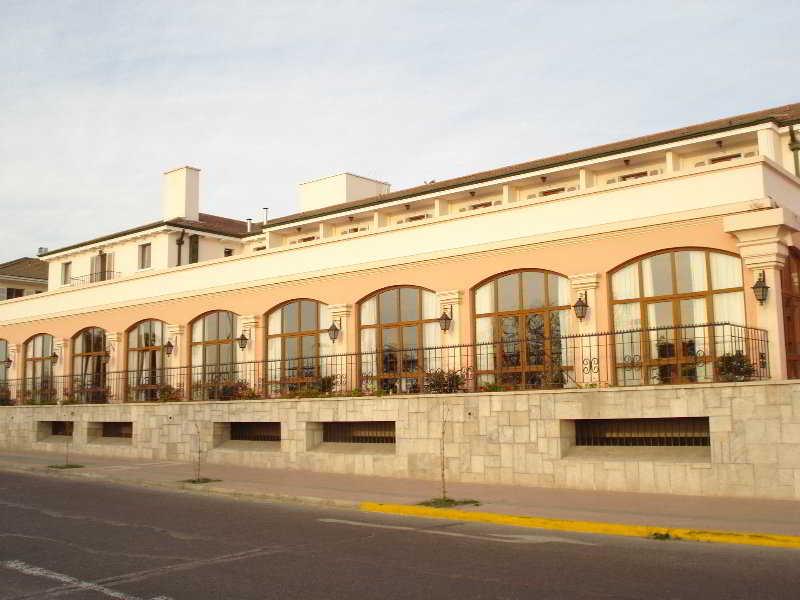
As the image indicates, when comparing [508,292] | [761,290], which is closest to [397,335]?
[508,292]

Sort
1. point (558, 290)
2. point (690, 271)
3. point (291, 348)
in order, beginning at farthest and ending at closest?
1. point (291, 348)
2. point (558, 290)
3. point (690, 271)

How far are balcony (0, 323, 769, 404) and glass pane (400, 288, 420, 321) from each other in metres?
0.90

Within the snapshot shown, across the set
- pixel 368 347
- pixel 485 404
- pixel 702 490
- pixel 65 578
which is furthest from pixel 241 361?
pixel 65 578

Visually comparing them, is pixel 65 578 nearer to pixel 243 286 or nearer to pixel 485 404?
pixel 485 404

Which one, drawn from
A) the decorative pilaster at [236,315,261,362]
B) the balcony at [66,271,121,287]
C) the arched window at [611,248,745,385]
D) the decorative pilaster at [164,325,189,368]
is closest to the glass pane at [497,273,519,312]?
the arched window at [611,248,745,385]

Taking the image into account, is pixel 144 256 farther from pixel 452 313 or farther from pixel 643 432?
pixel 643 432

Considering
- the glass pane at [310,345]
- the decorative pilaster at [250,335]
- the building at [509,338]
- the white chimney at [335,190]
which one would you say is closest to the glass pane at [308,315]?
the building at [509,338]

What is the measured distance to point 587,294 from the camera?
1856 cm

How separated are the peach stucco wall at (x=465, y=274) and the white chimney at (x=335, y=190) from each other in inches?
475

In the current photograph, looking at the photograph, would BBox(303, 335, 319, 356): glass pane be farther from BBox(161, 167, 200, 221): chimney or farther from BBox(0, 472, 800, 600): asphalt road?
BBox(161, 167, 200, 221): chimney

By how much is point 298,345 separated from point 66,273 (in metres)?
23.4

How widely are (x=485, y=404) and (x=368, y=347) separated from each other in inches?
238

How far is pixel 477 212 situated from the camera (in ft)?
67.4

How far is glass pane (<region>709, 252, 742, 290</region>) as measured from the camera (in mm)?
16938
